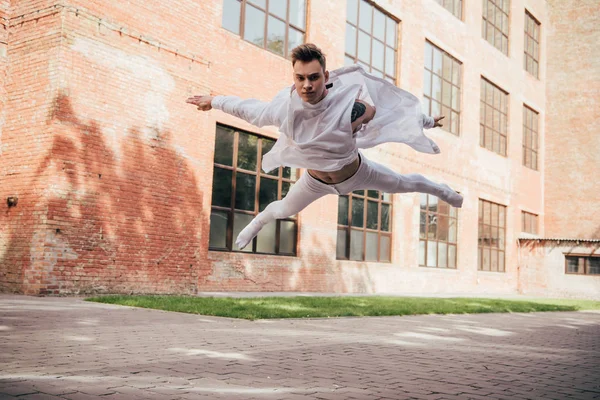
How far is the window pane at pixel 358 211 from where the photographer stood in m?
18.2

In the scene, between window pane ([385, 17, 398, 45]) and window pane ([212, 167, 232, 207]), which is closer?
window pane ([212, 167, 232, 207])

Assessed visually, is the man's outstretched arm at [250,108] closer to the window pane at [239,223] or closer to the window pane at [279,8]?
the window pane at [239,223]

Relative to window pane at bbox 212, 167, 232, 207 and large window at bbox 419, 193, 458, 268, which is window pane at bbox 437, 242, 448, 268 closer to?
large window at bbox 419, 193, 458, 268

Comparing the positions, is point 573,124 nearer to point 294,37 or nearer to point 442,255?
point 442,255

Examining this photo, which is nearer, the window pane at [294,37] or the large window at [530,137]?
the window pane at [294,37]

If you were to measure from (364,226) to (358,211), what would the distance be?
561 millimetres

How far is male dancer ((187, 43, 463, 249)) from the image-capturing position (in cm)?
→ 482

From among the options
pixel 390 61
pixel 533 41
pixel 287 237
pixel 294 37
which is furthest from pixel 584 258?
pixel 294 37

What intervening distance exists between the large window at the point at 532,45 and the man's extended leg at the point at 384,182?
2586cm

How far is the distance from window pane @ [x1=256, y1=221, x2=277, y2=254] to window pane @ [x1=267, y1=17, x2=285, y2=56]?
4491 mm

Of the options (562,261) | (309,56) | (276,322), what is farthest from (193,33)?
(562,261)

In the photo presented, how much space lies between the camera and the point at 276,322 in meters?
7.91

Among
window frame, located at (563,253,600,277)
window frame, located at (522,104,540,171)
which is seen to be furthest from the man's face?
window frame, located at (522,104,540,171)

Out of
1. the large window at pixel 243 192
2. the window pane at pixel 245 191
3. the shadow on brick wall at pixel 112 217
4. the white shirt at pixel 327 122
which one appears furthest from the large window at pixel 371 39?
the white shirt at pixel 327 122
